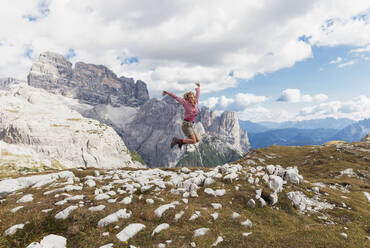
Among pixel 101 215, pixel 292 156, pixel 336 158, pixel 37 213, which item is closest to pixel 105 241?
pixel 101 215

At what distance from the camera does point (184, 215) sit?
1262cm

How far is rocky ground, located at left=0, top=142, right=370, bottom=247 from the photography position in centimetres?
1009

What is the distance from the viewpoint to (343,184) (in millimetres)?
39781

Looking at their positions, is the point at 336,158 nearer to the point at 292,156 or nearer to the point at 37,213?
the point at 292,156

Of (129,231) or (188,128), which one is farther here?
(188,128)

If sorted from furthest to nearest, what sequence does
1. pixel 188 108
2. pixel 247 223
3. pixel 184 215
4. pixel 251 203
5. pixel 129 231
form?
pixel 251 203
pixel 188 108
pixel 247 223
pixel 184 215
pixel 129 231

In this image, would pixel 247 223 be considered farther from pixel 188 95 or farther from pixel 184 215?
pixel 188 95

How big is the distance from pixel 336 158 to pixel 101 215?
99184mm

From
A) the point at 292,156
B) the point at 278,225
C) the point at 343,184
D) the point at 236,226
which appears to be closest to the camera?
the point at 236,226

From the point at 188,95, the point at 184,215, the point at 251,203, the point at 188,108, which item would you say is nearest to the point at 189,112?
the point at 188,108

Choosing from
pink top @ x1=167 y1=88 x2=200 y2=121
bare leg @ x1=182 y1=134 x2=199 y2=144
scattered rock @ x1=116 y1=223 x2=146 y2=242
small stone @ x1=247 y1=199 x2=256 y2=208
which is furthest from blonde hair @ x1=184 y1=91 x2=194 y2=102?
small stone @ x1=247 y1=199 x2=256 y2=208

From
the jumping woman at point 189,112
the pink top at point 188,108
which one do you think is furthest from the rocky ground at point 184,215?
the pink top at point 188,108

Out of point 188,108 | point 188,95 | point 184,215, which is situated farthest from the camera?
point 188,95

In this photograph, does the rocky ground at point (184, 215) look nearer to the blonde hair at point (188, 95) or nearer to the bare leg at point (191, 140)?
the bare leg at point (191, 140)
